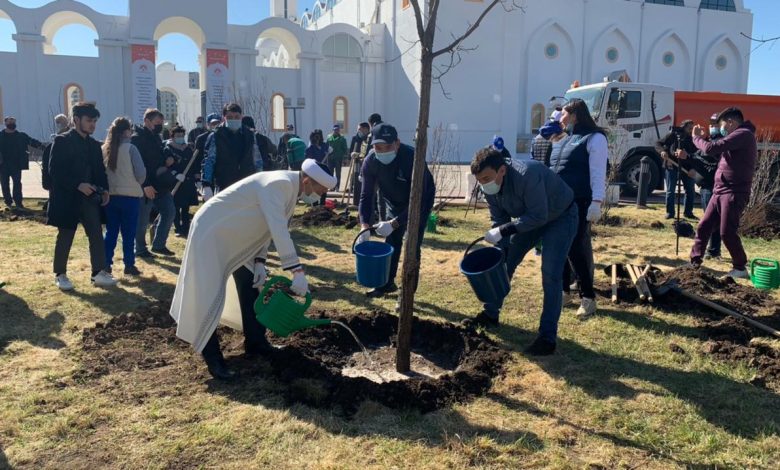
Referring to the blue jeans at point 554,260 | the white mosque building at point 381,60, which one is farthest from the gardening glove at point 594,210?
the white mosque building at point 381,60

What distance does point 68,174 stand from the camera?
5637mm

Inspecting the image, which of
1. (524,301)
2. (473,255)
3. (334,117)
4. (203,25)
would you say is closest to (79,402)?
(473,255)

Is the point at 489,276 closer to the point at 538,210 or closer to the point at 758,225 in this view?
the point at 538,210

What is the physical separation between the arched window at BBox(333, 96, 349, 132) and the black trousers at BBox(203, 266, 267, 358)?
89.3 ft

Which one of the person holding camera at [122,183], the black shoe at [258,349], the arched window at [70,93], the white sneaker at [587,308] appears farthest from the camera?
the arched window at [70,93]

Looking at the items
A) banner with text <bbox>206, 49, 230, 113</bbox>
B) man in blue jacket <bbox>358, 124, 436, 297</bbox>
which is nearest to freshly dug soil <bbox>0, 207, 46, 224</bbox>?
man in blue jacket <bbox>358, 124, 436, 297</bbox>

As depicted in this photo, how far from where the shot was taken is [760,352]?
4.28 meters

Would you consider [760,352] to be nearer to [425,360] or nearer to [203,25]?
[425,360]

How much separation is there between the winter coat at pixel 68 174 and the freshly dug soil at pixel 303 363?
1.40 meters

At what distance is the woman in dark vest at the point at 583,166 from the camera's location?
4.89 m

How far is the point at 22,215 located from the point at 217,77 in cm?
1717

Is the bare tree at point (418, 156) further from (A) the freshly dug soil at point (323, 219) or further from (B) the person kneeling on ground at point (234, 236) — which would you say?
(A) the freshly dug soil at point (323, 219)

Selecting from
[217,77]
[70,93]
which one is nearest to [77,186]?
[217,77]

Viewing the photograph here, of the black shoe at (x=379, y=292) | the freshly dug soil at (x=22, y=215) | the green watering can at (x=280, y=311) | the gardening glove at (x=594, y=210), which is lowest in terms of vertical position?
the black shoe at (x=379, y=292)
